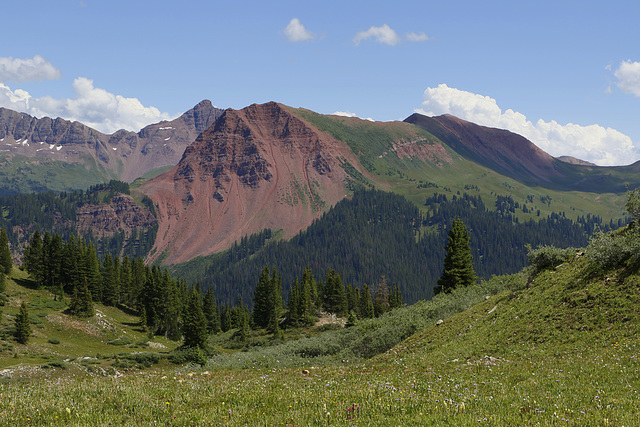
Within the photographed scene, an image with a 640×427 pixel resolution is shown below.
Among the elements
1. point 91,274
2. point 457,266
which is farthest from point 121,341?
point 457,266

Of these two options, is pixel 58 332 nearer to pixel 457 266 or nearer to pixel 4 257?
pixel 4 257

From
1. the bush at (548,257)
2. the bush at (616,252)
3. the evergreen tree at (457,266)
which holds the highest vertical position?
the bush at (616,252)

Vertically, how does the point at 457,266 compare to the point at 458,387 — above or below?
below

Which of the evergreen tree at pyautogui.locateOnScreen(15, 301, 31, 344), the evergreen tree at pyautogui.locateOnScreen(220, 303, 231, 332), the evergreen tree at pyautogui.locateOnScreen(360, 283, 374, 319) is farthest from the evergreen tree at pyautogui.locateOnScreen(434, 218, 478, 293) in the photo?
the evergreen tree at pyautogui.locateOnScreen(220, 303, 231, 332)

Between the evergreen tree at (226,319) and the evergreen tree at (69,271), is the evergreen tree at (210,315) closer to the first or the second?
the evergreen tree at (226,319)

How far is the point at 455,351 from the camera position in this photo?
25156 millimetres

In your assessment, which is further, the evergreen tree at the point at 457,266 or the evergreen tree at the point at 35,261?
the evergreen tree at the point at 35,261

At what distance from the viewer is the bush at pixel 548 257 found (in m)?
32.4

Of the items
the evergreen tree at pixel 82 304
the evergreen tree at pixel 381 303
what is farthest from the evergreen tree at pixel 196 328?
the evergreen tree at pixel 381 303

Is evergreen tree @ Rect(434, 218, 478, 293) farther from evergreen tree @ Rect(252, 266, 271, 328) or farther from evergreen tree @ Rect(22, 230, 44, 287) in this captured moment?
evergreen tree @ Rect(22, 230, 44, 287)

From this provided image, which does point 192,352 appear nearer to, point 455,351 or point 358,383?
point 455,351

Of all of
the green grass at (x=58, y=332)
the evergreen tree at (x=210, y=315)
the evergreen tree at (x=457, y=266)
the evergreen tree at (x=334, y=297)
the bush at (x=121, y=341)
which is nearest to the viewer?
the green grass at (x=58, y=332)

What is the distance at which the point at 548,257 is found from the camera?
33.0 metres

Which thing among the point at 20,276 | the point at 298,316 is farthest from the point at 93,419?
the point at 20,276
